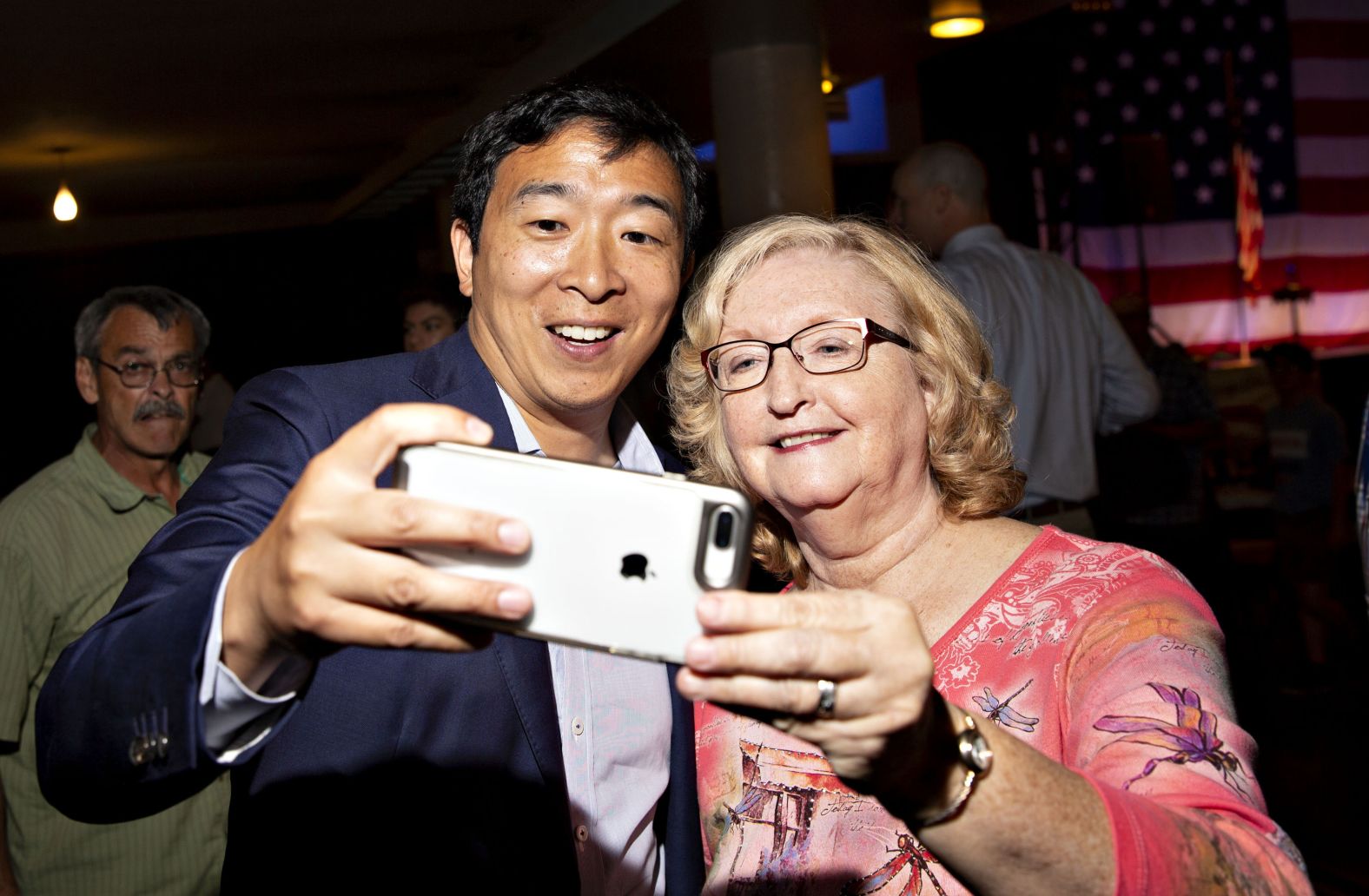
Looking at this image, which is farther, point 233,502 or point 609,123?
point 609,123

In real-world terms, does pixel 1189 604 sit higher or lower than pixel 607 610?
lower

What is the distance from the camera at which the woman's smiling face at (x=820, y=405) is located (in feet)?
5.36

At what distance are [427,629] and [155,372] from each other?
250 cm

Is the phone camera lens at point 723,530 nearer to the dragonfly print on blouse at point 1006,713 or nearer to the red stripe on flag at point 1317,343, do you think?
the dragonfly print on blouse at point 1006,713

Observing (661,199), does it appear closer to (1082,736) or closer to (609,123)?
(609,123)

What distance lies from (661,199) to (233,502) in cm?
83

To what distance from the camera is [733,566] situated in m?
0.89

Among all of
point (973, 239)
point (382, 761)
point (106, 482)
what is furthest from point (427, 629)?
point (973, 239)

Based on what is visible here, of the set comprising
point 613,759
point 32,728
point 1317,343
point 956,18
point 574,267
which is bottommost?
point 1317,343

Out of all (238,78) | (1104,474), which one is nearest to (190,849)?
(1104,474)

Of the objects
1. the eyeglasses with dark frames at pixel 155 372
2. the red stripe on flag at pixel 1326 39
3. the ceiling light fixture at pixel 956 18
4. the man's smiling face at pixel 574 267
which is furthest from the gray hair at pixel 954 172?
the red stripe on flag at pixel 1326 39

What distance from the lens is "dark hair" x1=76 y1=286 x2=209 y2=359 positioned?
3166mm

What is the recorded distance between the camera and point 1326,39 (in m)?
10.3

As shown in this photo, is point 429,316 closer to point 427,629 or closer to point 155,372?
point 155,372
